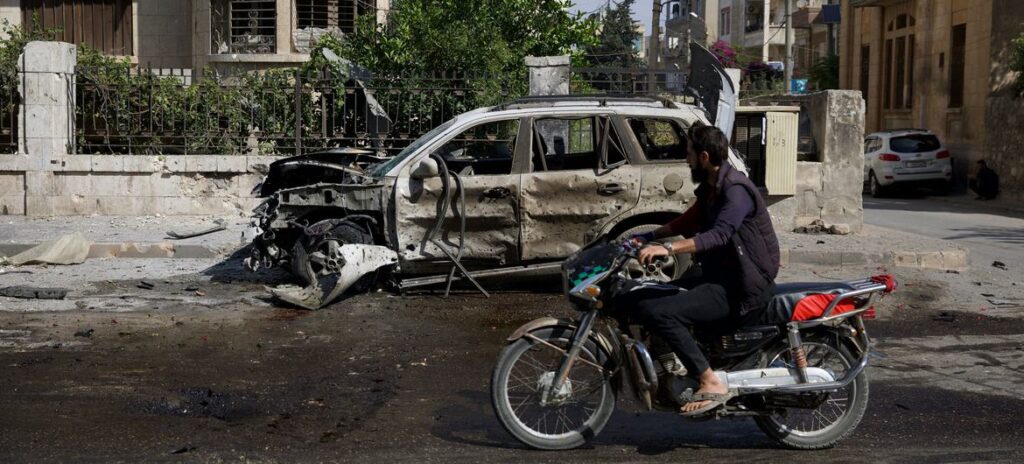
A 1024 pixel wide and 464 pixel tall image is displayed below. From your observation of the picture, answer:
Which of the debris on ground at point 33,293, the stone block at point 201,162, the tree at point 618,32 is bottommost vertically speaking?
the debris on ground at point 33,293

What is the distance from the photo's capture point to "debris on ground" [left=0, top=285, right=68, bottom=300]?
390 inches

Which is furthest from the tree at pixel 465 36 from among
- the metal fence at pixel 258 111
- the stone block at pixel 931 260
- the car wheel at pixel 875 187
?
the car wheel at pixel 875 187

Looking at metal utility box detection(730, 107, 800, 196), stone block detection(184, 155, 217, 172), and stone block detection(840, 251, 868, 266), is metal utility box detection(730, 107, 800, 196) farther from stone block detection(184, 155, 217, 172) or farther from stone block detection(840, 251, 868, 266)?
stone block detection(184, 155, 217, 172)

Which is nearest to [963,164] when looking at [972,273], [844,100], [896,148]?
[896,148]

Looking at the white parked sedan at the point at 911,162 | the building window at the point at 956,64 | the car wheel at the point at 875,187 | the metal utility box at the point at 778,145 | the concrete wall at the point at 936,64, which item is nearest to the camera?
the metal utility box at the point at 778,145

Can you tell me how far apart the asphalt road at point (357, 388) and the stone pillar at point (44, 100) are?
6.41 m

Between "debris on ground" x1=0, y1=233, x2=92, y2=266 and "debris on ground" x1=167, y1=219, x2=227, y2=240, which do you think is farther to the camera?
"debris on ground" x1=167, y1=219, x2=227, y2=240

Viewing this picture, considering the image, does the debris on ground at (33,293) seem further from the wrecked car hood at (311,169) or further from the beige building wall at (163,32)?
the beige building wall at (163,32)

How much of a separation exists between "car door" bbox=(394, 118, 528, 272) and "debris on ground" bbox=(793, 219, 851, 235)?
18.9 feet

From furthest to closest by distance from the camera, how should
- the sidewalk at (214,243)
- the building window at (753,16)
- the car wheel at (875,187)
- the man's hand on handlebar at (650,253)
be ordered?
the building window at (753,16), the car wheel at (875,187), the sidewalk at (214,243), the man's hand on handlebar at (650,253)

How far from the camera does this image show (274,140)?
1606cm

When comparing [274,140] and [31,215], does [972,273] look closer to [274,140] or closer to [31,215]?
[274,140]

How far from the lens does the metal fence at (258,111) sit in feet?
51.4

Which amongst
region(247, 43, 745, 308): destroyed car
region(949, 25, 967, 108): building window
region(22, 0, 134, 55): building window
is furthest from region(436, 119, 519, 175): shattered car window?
region(949, 25, 967, 108): building window
